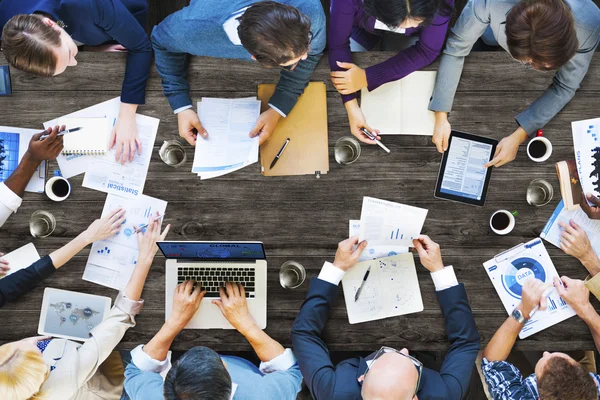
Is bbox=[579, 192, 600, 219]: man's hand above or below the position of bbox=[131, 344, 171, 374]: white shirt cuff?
above

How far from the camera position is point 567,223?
1.92m

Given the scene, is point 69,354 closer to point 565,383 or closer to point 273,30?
point 273,30

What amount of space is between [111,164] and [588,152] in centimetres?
180

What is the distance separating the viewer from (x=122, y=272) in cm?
196

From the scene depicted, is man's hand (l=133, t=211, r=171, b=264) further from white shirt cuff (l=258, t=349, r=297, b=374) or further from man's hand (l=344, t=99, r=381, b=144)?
man's hand (l=344, t=99, r=381, b=144)

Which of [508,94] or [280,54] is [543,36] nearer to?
[508,94]

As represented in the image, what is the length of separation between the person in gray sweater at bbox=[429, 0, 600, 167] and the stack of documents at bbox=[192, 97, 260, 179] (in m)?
0.69

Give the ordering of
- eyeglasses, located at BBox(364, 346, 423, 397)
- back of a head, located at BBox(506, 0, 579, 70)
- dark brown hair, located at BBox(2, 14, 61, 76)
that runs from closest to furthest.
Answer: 1. back of a head, located at BBox(506, 0, 579, 70)
2. dark brown hair, located at BBox(2, 14, 61, 76)
3. eyeglasses, located at BBox(364, 346, 423, 397)

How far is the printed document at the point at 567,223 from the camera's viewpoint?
6.28 feet

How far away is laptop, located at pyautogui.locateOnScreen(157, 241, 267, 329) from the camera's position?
1934 mm

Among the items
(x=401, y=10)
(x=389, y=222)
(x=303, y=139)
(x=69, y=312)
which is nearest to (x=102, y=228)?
(x=69, y=312)

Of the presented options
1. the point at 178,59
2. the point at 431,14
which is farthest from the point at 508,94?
the point at 178,59

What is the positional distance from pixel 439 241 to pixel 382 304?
0.32 metres

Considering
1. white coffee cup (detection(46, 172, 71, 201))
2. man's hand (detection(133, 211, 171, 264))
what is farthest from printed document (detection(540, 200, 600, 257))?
white coffee cup (detection(46, 172, 71, 201))
